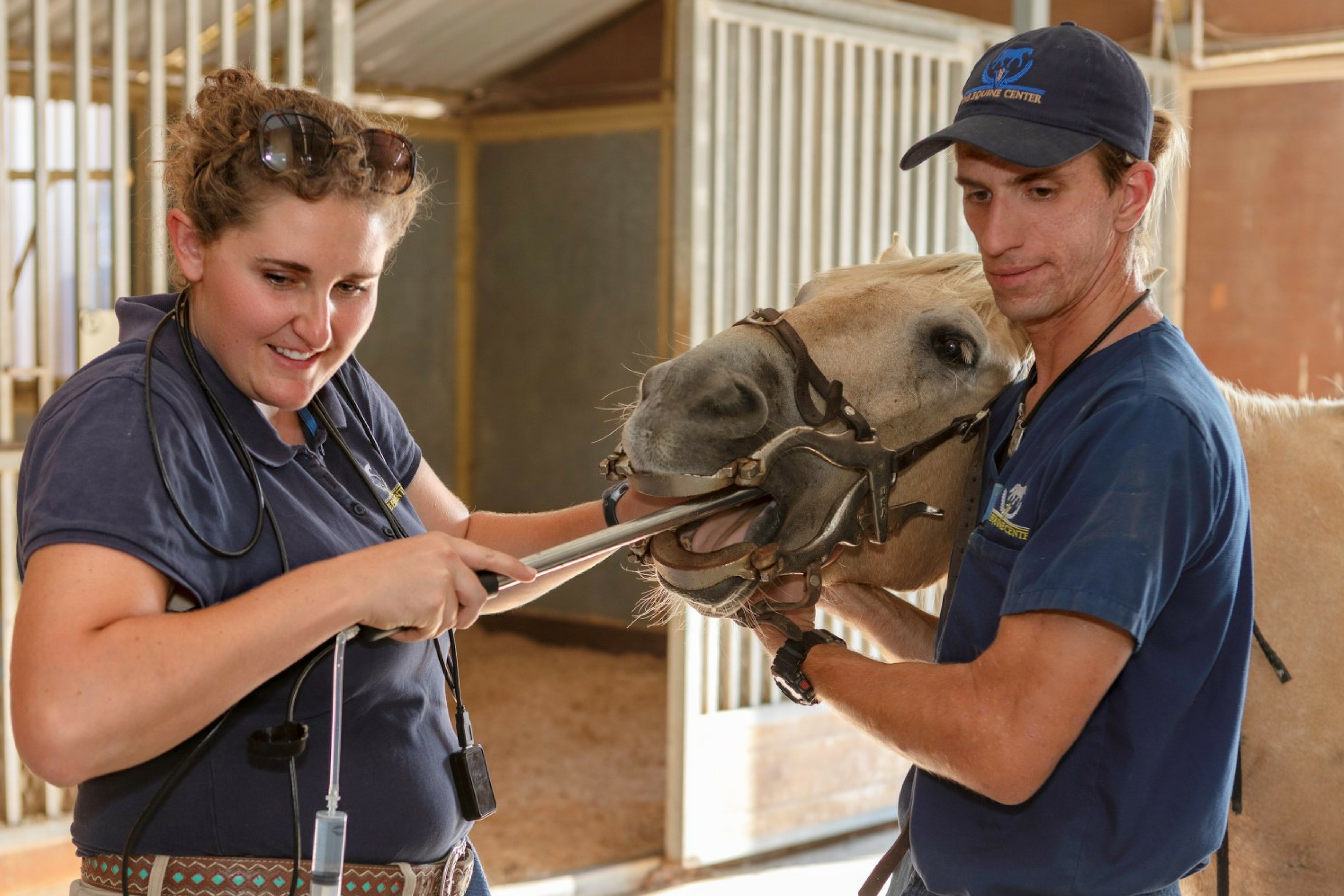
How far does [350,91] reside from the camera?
3074mm

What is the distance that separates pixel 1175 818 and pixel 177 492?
37.8 inches

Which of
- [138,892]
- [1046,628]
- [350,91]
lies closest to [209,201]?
[138,892]

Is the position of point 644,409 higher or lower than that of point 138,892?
higher

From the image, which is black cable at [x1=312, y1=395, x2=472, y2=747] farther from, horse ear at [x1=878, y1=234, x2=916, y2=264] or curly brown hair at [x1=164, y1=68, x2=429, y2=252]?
horse ear at [x1=878, y1=234, x2=916, y2=264]

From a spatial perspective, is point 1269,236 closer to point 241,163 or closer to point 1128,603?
point 1128,603

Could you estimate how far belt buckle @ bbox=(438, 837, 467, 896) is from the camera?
1336 mm

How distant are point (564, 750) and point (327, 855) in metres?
3.82

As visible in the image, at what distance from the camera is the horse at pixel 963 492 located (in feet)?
4.62

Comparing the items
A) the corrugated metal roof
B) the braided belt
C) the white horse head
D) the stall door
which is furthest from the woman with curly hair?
the corrugated metal roof

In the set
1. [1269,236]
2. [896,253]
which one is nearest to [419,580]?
[896,253]

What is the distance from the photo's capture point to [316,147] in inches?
47.7

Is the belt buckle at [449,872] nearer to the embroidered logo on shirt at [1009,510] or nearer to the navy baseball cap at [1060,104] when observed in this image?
the embroidered logo on shirt at [1009,510]

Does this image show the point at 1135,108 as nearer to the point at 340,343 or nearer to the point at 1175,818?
the point at 1175,818

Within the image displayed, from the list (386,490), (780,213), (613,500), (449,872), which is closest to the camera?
(449,872)
